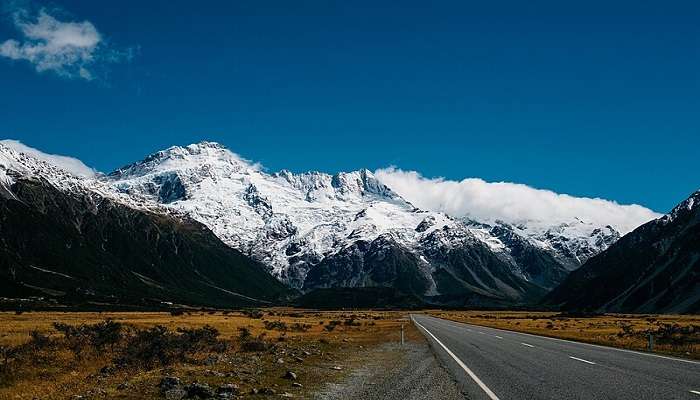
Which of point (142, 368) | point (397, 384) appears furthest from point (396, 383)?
point (142, 368)

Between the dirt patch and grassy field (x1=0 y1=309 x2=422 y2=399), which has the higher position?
the dirt patch

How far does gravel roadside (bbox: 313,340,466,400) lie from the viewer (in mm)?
17922

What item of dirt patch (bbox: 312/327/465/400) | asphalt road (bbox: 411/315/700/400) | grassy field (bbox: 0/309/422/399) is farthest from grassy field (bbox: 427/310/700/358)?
grassy field (bbox: 0/309/422/399)

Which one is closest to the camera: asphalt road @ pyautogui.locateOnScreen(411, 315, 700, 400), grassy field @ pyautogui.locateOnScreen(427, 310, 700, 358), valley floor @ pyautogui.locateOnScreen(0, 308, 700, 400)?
asphalt road @ pyautogui.locateOnScreen(411, 315, 700, 400)

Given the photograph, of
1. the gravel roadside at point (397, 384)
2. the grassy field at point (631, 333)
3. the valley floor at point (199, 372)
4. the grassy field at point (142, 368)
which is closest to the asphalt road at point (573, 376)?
the gravel roadside at point (397, 384)

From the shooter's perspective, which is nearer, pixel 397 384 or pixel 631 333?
pixel 397 384

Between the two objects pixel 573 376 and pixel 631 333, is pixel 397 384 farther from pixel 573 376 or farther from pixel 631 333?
pixel 631 333

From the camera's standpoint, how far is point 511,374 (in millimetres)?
21953

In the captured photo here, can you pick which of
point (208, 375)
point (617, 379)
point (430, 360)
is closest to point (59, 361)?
point (208, 375)

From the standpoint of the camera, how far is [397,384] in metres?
20.7

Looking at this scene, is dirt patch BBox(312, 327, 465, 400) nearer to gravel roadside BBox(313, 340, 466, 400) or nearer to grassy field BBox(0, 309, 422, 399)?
gravel roadside BBox(313, 340, 466, 400)

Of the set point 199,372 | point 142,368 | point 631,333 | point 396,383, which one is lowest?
point 142,368

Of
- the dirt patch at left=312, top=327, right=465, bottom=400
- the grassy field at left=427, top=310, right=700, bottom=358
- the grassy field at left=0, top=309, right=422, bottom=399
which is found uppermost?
the grassy field at left=427, top=310, right=700, bottom=358

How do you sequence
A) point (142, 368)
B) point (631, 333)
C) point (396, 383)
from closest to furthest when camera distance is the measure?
point (396, 383) → point (142, 368) → point (631, 333)
